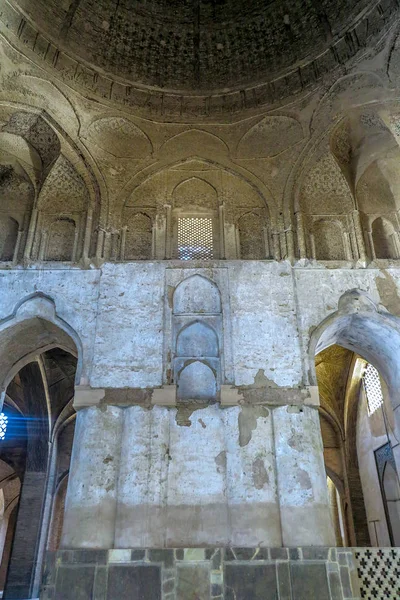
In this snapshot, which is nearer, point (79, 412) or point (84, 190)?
A: point (79, 412)

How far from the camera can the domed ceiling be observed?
396 inches

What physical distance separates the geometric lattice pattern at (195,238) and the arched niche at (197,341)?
4.60 ft

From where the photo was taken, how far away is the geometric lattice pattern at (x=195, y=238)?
9195 millimetres

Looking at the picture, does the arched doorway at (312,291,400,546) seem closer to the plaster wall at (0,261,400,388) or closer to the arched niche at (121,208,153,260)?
the plaster wall at (0,261,400,388)

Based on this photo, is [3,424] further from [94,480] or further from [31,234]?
[94,480]

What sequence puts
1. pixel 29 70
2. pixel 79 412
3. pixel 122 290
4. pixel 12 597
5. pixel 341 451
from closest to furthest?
pixel 79 412 < pixel 122 290 < pixel 29 70 < pixel 12 597 < pixel 341 451

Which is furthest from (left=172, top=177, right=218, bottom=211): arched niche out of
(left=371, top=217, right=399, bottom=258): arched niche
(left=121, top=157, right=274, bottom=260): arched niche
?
(left=371, top=217, right=399, bottom=258): arched niche

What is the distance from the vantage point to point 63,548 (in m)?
6.71

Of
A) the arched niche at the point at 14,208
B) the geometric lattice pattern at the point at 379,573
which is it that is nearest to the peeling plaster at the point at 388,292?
the geometric lattice pattern at the point at 379,573

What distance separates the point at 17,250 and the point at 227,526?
5.62m

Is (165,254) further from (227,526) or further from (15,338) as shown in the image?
(227,526)

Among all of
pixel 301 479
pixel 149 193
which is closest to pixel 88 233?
pixel 149 193

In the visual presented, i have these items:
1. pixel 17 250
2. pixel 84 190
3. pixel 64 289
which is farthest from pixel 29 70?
pixel 64 289

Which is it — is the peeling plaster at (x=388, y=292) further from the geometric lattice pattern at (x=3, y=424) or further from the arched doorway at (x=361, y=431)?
the geometric lattice pattern at (x=3, y=424)
